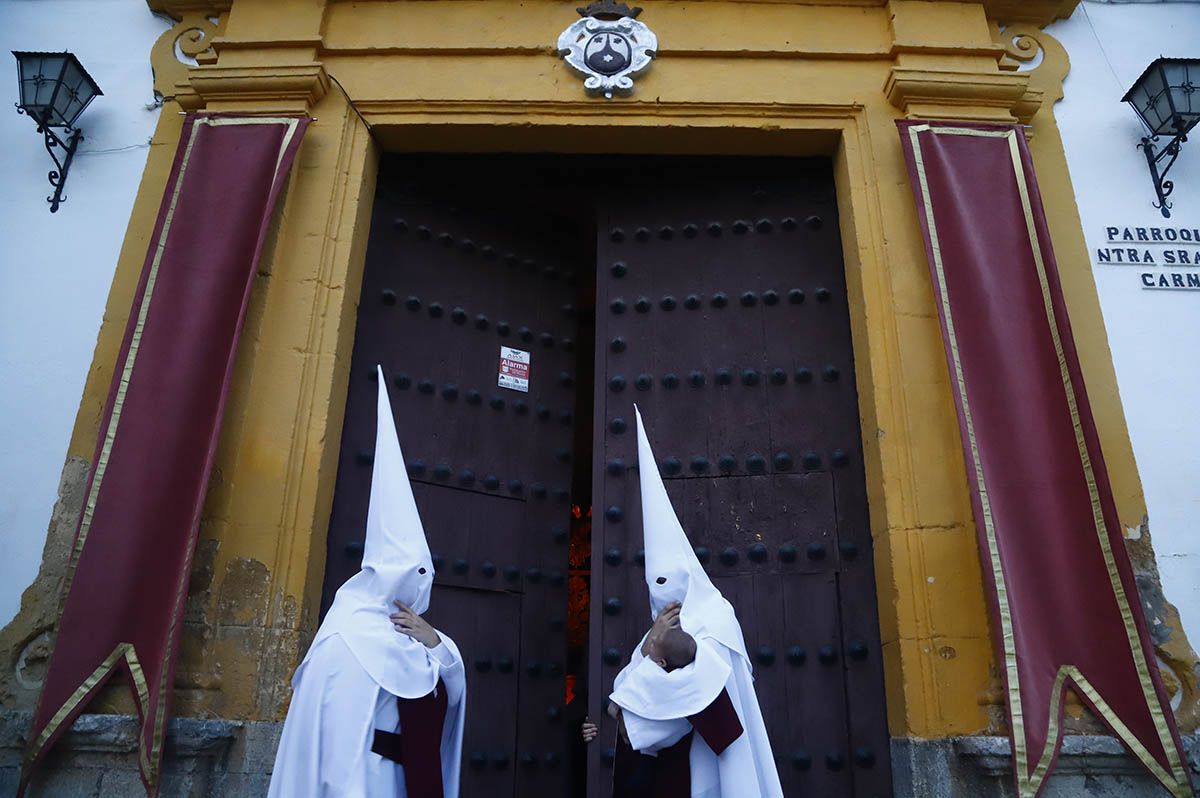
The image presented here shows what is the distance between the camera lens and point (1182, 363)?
12.8ft

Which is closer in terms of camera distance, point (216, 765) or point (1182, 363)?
point (216, 765)

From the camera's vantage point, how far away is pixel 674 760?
2.81 meters

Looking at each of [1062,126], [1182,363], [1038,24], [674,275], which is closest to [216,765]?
[674,275]

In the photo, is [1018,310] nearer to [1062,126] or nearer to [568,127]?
[1062,126]

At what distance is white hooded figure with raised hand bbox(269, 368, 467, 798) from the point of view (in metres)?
2.61

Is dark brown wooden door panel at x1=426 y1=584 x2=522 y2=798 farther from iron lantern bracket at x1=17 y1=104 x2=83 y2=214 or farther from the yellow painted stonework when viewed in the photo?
iron lantern bracket at x1=17 y1=104 x2=83 y2=214

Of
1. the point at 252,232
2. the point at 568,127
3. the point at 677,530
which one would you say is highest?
the point at 568,127

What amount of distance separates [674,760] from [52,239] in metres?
3.54

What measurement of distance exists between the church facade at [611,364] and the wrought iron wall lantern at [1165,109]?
0.29 m

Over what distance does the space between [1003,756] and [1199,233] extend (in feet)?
8.45

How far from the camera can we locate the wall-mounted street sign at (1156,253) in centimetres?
403

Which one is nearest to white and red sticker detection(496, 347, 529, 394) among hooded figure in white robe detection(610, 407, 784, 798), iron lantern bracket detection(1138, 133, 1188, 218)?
hooded figure in white robe detection(610, 407, 784, 798)

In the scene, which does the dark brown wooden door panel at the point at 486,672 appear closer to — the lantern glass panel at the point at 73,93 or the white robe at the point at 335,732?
the white robe at the point at 335,732

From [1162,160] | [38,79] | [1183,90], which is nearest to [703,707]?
[1162,160]
